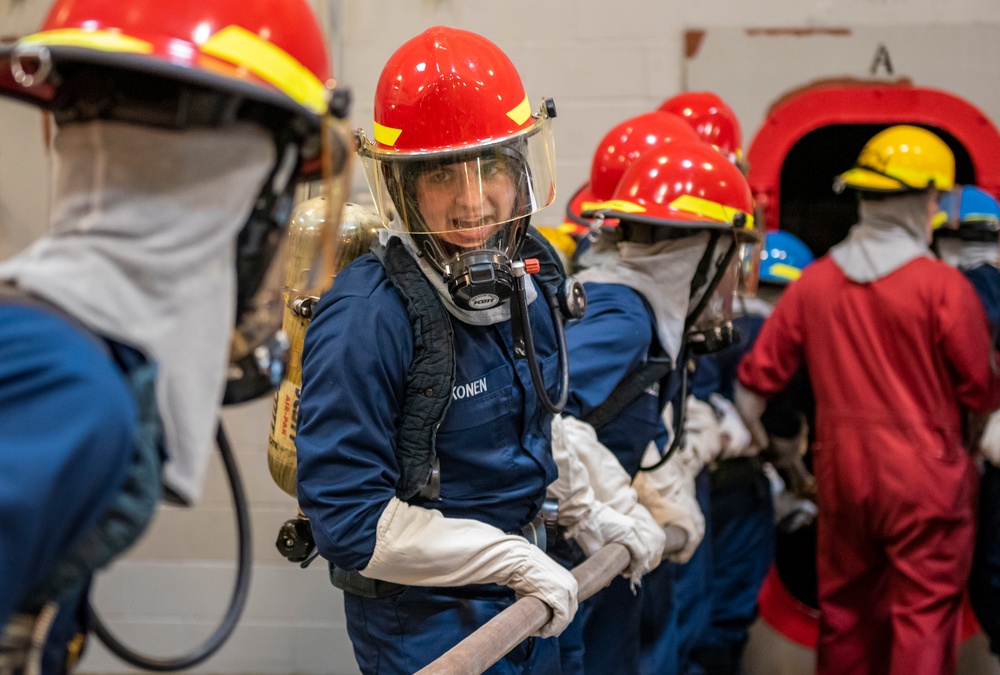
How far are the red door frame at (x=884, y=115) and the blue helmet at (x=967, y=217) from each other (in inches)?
13.3

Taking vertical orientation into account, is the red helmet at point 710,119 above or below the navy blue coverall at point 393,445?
above

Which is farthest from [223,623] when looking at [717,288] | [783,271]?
[783,271]

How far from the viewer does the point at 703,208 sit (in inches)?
104

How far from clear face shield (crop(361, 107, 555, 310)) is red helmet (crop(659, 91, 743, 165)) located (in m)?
2.14

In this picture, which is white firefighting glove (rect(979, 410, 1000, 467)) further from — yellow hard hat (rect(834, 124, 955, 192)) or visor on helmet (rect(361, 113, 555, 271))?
visor on helmet (rect(361, 113, 555, 271))

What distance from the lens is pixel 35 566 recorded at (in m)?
0.85

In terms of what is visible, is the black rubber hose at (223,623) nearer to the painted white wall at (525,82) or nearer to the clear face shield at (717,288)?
the clear face shield at (717,288)

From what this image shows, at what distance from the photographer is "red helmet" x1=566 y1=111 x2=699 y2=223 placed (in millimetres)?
3352

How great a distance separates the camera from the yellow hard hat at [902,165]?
12.0ft

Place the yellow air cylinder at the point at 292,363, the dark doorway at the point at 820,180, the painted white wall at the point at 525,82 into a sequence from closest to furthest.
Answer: the yellow air cylinder at the point at 292,363 → the painted white wall at the point at 525,82 → the dark doorway at the point at 820,180

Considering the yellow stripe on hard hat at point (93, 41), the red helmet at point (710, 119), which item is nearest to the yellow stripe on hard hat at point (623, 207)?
the red helmet at point (710, 119)

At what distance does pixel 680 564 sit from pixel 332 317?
6.65ft

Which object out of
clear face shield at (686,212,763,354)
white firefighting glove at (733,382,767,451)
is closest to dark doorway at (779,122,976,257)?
white firefighting glove at (733,382,767,451)

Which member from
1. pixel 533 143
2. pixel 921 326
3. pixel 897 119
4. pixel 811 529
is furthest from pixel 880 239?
pixel 533 143
